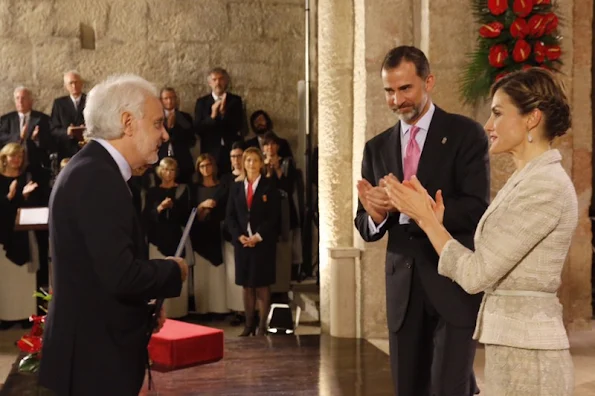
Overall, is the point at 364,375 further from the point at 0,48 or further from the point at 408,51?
the point at 0,48

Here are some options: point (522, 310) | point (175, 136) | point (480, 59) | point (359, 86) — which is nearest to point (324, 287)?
point (359, 86)

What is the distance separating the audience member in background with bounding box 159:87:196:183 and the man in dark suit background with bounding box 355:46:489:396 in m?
5.56

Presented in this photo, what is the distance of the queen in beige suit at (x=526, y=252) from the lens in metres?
2.24

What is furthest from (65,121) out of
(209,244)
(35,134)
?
(209,244)

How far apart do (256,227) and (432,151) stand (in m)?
4.37

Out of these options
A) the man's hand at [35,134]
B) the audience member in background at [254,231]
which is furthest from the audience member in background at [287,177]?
the man's hand at [35,134]

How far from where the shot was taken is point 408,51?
3172 millimetres

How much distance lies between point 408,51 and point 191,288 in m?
5.58

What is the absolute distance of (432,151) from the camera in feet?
10.4

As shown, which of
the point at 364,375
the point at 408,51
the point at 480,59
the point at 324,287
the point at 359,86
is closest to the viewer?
the point at 408,51

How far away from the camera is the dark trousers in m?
3.04

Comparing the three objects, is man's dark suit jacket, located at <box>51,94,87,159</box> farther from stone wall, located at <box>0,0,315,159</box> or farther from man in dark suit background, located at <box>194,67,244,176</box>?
man in dark suit background, located at <box>194,67,244,176</box>

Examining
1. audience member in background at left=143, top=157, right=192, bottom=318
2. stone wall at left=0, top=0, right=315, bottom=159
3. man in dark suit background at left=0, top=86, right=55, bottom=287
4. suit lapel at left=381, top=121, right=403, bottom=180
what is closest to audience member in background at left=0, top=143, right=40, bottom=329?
man in dark suit background at left=0, top=86, right=55, bottom=287

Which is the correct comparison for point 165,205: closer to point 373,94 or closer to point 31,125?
point 31,125
